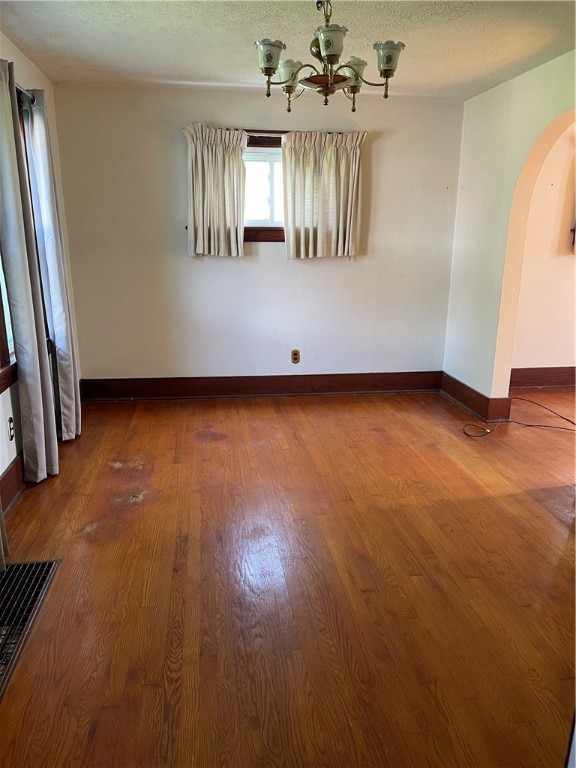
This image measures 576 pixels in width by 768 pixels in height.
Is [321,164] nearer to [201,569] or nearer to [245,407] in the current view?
[245,407]

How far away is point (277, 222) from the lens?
4312 mm

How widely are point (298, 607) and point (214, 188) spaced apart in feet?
10.4

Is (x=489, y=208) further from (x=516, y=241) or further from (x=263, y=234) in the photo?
(x=263, y=234)

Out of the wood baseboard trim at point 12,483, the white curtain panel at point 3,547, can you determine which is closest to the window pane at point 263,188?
the wood baseboard trim at point 12,483

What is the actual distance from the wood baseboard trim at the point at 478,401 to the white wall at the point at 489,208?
5 centimetres

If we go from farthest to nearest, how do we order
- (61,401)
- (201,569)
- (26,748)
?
(61,401) → (201,569) → (26,748)

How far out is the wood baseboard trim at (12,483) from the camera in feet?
8.86

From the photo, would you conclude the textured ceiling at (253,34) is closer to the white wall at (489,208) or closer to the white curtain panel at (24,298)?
the white wall at (489,208)

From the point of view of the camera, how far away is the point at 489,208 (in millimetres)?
3941

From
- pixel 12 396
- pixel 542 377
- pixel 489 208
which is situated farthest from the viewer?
pixel 542 377

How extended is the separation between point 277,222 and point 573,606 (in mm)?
3391

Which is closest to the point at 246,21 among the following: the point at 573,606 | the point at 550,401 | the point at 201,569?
the point at 201,569

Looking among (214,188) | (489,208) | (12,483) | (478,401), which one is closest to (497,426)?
(478,401)

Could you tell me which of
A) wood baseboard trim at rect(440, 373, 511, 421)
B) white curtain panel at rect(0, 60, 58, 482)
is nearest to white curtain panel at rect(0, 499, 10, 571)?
Result: white curtain panel at rect(0, 60, 58, 482)
